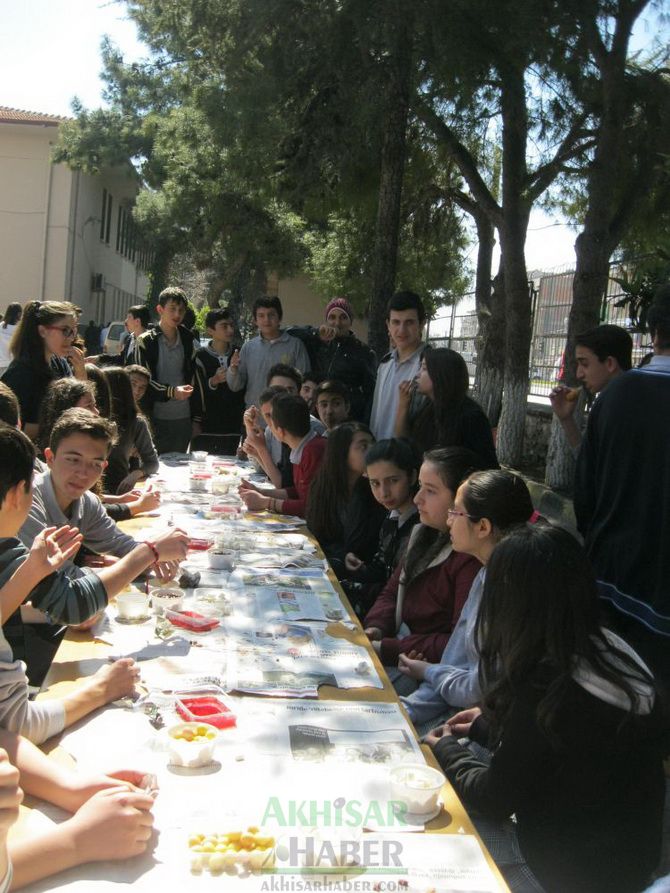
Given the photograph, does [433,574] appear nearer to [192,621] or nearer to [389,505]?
[389,505]

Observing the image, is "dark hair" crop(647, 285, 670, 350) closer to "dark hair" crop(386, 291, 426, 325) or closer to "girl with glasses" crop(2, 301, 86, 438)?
"dark hair" crop(386, 291, 426, 325)

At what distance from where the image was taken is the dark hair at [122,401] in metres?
5.37

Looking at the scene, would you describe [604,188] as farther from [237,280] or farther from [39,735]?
[237,280]

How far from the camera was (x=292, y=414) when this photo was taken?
5133mm

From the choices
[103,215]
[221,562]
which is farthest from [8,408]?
[103,215]

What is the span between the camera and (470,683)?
2631mm

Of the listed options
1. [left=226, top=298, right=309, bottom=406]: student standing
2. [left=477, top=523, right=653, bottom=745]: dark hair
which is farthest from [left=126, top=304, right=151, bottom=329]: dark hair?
[left=477, top=523, right=653, bottom=745]: dark hair

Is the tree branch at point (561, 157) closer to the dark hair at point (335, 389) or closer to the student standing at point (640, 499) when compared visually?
the dark hair at point (335, 389)

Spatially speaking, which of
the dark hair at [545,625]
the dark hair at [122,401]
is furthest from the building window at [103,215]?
the dark hair at [545,625]

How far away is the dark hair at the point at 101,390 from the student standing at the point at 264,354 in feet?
6.79

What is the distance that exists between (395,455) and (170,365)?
12.6ft

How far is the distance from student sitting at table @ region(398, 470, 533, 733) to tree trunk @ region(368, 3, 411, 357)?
5310mm

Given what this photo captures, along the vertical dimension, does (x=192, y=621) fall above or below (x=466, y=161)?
below

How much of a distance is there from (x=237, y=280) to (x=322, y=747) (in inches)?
860
